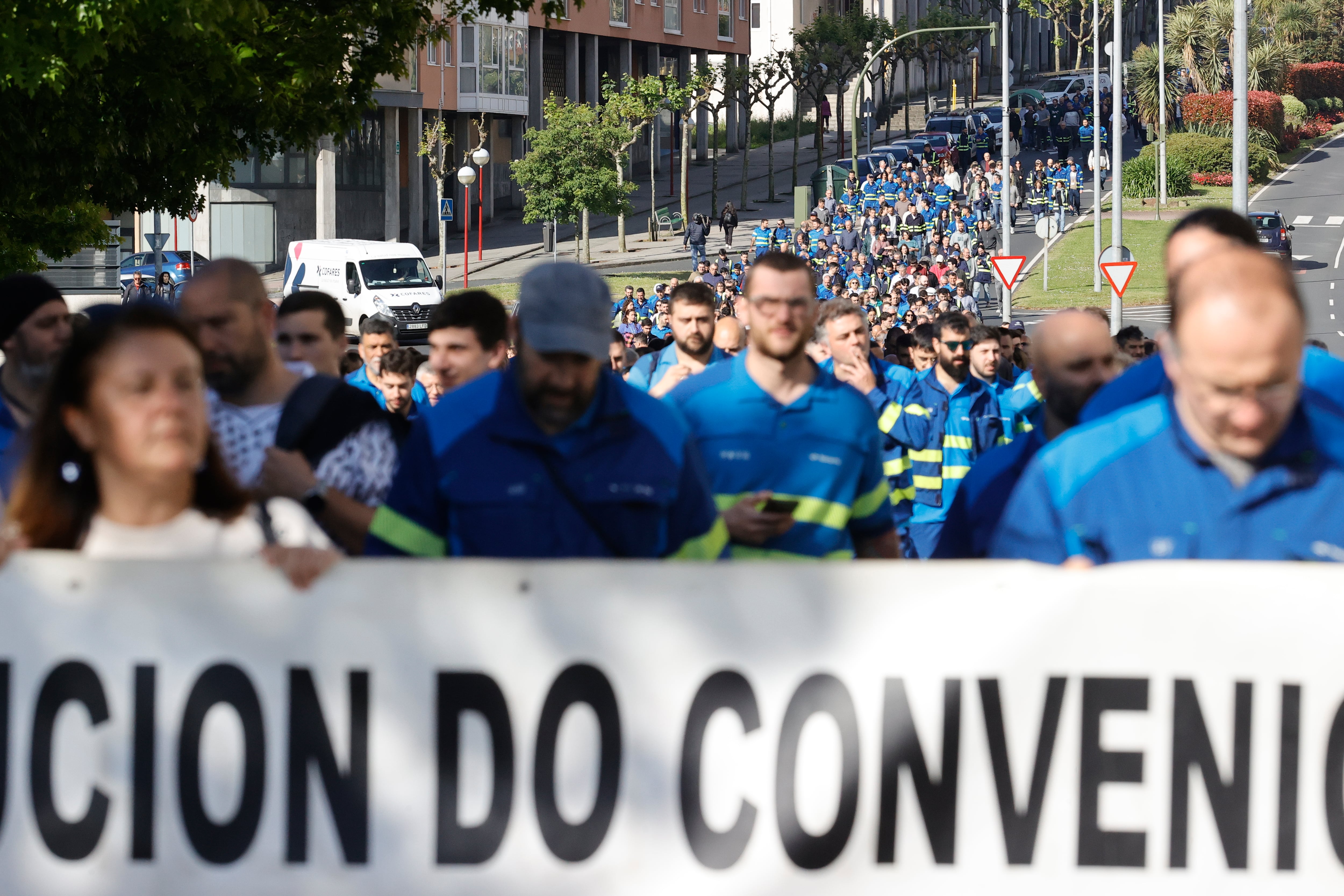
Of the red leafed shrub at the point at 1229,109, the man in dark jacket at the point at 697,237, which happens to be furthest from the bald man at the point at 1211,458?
the red leafed shrub at the point at 1229,109

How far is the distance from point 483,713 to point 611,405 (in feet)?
2.60

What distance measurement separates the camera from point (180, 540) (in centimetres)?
371

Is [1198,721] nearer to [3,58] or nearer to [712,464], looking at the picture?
[712,464]

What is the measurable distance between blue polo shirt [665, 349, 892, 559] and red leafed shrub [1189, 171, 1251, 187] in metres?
70.3

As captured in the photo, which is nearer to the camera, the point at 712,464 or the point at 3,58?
the point at 712,464

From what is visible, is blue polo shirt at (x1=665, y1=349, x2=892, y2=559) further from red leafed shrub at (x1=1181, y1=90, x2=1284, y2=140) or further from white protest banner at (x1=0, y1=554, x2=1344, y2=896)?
red leafed shrub at (x1=1181, y1=90, x2=1284, y2=140)

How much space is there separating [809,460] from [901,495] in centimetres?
418

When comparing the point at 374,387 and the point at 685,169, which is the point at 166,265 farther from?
the point at 374,387

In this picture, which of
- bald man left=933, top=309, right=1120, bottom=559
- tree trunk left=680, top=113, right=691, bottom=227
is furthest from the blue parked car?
bald man left=933, top=309, right=1120, bottom=559

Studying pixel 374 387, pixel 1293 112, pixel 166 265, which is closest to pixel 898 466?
pixel 374 387

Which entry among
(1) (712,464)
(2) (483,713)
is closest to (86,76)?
(1) (712,464)

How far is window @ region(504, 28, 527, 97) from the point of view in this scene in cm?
6122

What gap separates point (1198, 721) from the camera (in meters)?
3.58

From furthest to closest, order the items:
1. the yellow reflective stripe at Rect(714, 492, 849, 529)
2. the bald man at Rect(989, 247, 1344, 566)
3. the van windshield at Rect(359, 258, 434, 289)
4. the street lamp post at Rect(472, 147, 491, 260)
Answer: the street lamp post at Rect(472, 147, 491, 260) → the van windshield at Rect(359, 258, 434, 289) → the yellow reflective stripe at Rect(714, 492, 849, 529) → the bald man at Rect(989, 247, 1344, 566)
